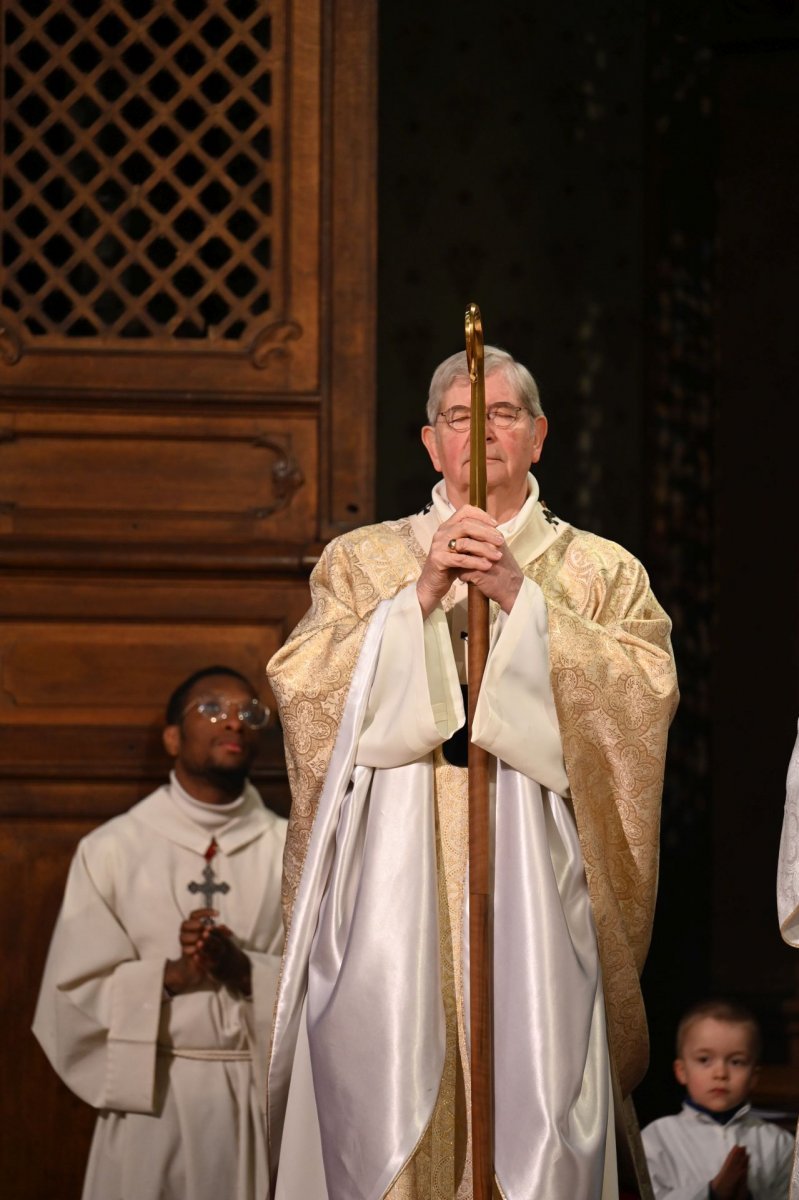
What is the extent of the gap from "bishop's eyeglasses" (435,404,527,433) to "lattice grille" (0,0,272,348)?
163cm

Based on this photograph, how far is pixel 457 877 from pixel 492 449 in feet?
2.90

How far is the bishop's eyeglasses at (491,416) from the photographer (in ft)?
13.9

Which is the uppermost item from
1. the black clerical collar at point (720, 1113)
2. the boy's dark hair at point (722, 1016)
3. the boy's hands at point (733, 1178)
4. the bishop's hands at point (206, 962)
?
the bishop's hands at point (206, 962)

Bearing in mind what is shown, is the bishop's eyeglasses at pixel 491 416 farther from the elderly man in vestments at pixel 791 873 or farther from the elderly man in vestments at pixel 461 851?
the elderly man in vestments at pixel 791 873

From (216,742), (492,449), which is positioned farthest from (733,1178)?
(492,449)

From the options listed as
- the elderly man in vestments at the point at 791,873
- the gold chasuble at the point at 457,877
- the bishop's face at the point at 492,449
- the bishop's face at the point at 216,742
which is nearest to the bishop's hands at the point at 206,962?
the bishop's face at the point at 216,742

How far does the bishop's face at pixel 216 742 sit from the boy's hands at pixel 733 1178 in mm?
1551

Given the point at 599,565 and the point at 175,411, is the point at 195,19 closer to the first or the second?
the point at 175,411

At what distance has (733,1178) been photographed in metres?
4.80

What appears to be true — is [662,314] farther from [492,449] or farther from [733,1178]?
[733,1178]

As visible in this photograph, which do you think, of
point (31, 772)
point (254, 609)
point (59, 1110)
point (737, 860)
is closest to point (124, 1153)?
point (59, 1110)

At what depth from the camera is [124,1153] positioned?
5.10 metres

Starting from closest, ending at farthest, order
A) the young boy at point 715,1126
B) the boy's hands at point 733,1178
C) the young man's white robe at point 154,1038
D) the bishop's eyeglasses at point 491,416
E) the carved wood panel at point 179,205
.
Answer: the bishop's eyeglasses at point 491,416 < the boy's hands at point 733,1178 < the young boy at point 715,1126 < the young man's white robe at point 154,1038 < the carved wood panel at point 179,205

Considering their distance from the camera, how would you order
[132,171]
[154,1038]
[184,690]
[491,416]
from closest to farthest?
[491,416] → [154,1038] → [184,690] → [132,171]
